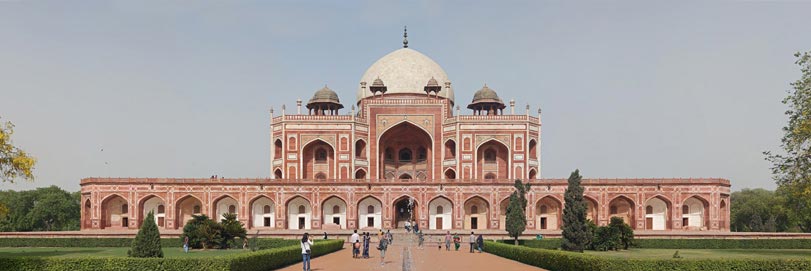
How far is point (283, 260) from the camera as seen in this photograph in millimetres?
19984

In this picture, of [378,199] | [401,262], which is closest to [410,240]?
[378,199]

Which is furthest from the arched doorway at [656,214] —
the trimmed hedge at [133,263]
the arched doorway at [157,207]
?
the trimmed hedge at [133,263]

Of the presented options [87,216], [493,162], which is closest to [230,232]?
[87,216]

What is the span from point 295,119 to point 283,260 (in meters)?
30.8

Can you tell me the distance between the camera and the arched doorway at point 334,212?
1745 inches

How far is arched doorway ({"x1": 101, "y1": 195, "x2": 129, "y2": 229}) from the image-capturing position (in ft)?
143

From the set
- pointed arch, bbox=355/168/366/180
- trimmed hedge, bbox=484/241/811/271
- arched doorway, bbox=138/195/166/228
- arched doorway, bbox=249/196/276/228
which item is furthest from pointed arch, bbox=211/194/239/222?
trimmed hedge, bbox=484/241/811/271

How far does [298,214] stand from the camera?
44688mm

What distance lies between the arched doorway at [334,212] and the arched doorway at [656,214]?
18358 mm

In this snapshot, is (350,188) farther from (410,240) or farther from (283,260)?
(283,260)

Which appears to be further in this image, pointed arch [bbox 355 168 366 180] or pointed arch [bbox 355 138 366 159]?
pointed arch [bbox 355 138 366 159]

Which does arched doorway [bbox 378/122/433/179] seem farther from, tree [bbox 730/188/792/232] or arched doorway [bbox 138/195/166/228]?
tree [bbox 730/188/792/232]

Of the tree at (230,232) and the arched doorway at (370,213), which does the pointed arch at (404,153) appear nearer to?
the arched doorway at (370,213)

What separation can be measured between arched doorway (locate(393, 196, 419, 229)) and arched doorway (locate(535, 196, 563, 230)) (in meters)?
7.41
